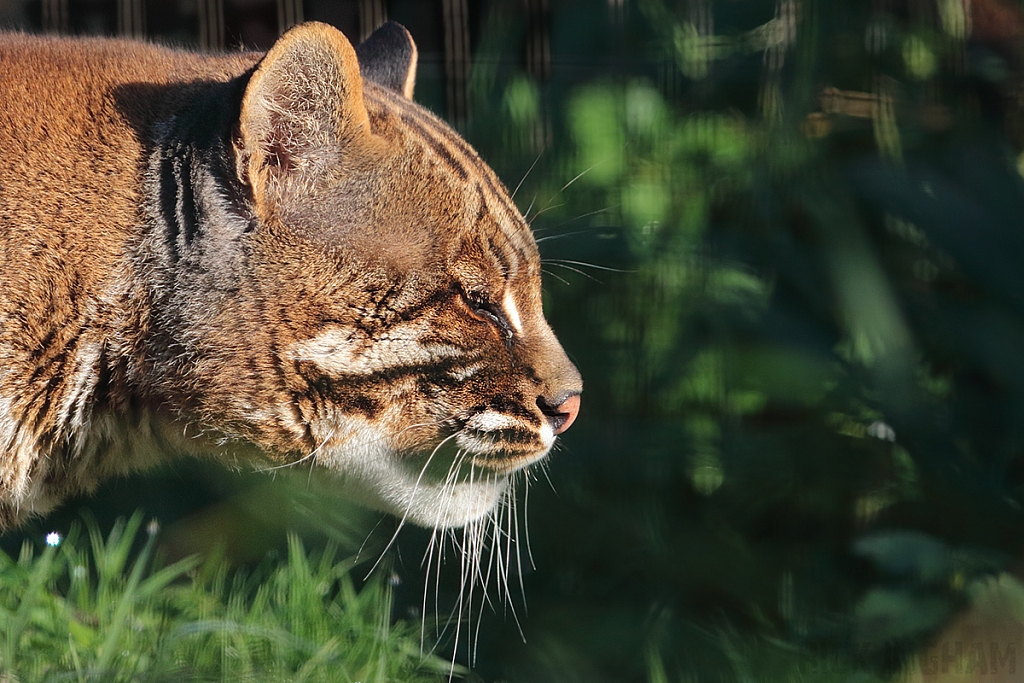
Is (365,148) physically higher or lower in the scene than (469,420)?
higher

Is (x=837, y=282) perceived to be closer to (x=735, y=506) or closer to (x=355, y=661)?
(x=735, y=506)

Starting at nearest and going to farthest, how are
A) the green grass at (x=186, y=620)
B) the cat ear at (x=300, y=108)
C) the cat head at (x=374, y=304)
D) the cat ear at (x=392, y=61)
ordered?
the cat ear at (x=300, y=108), the cat head at (x=374, y=304), the green grass at (x=186, y=620), the cat ear at (x=392, y=61)

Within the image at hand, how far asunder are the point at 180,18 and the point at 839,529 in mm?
3611

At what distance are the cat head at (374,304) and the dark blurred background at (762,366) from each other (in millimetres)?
297

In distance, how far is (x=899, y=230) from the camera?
10.5ft

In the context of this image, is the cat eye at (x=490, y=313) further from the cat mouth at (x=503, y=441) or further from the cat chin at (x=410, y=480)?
the cat chin at (x=410, y=480)

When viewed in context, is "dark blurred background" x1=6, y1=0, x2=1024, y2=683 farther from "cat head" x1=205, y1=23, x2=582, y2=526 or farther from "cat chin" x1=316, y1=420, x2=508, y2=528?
"cat head" x1=205, y1=23, x2=582, y2=526

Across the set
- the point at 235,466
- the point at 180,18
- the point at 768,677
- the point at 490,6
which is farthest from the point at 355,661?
the point at 180,18

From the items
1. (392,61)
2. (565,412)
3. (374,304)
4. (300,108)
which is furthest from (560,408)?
(392,61)

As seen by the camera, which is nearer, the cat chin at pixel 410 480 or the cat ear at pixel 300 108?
the cat ear at pixel 300 108

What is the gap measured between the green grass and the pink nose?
0.82m

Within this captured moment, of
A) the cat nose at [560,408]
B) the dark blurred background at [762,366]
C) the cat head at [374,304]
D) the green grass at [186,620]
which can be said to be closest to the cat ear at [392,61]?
the cat head at [374,304]

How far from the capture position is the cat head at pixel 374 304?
2.60 metres

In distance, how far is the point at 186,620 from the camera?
320cm
